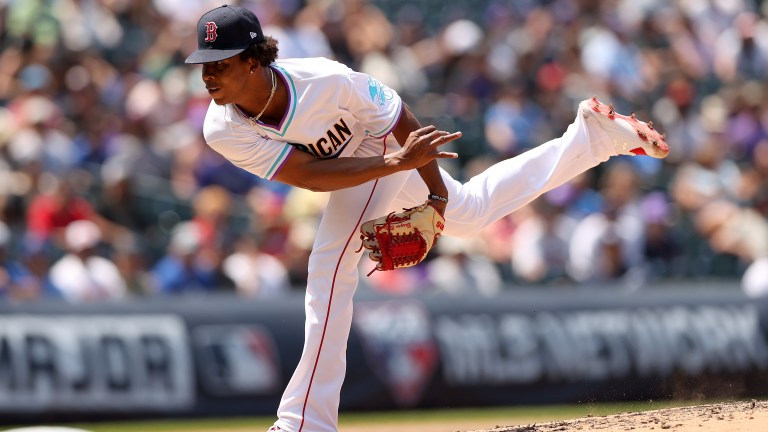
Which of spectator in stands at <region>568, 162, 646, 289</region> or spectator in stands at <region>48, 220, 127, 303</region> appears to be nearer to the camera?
spectator in stands at <region>48, 220, 127, 303</region>

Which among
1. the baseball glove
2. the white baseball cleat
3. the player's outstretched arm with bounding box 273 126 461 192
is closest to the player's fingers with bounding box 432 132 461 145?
the player's outstretched arm with bounding box 273 126 461 192

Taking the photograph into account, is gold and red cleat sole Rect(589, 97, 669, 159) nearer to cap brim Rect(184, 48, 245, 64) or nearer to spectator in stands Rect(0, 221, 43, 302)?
cap brim Rect(184, 48, 245, 64)

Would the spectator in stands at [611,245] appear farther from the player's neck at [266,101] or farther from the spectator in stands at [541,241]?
the player's neck at [266,101]

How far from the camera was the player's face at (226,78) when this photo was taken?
17.9 ft

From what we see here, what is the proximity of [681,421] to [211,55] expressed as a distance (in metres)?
3.02

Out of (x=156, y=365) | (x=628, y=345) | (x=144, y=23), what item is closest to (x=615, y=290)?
(x=628, y=345)

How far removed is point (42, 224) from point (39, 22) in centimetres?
265

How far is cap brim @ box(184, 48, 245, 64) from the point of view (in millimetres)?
5367

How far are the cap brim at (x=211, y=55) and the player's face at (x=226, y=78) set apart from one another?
42 mm

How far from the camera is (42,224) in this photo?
1025cm

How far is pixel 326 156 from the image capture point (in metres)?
5.82

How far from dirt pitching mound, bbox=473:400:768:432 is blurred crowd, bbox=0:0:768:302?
11.3 feet

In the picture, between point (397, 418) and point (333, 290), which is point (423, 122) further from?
point (333, 290)

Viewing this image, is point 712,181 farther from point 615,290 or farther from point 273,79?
point 273,79
